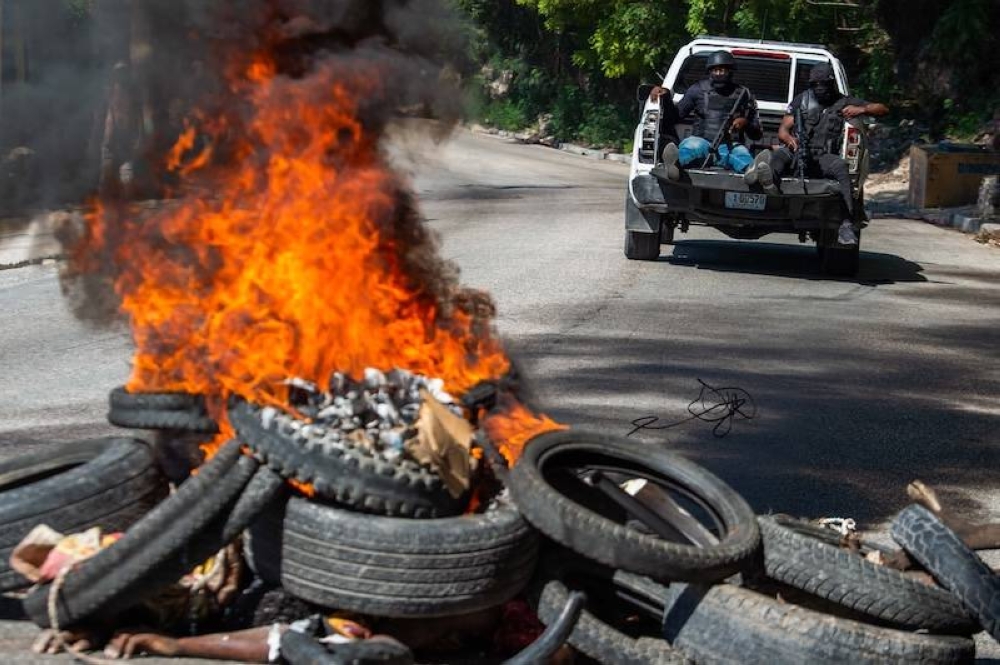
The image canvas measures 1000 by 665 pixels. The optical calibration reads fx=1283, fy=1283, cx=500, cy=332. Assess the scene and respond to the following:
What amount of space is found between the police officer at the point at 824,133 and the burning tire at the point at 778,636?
34.4ft

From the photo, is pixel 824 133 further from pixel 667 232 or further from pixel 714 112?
pixel 667 232

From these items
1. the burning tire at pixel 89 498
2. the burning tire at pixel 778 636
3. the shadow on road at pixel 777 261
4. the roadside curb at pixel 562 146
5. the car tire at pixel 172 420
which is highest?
the car tire at pixel 172 420

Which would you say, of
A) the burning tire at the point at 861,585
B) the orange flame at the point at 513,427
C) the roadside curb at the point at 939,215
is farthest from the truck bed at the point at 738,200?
the burning tire at the point at 861,585

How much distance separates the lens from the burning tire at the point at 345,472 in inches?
169

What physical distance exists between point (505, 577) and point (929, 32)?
96.0ft

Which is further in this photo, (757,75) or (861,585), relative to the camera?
(757,75)

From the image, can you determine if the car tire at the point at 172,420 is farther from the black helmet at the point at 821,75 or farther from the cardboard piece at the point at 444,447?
the black helmet at the point at 821,75

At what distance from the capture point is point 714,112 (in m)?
14.8

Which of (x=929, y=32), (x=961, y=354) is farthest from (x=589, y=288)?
(x=929, y=32)

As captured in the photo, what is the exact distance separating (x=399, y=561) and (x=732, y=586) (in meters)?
1.13

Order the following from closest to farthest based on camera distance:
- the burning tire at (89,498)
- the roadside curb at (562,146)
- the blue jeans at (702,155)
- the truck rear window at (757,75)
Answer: the burning tire at (89,498) < the blue jeans at (702,155) < the truck rear window at (757,75) < the roadside curb at (562,146)

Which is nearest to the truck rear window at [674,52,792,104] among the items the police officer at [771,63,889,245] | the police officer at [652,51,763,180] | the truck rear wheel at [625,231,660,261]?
the police officer at [771,63,889,245]

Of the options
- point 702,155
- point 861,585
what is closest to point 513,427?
point 861,585

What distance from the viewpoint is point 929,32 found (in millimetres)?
30531
